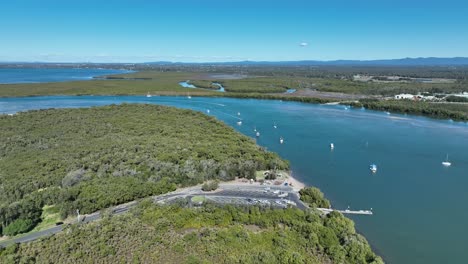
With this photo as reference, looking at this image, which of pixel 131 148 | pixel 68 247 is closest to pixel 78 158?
pixel 131 148

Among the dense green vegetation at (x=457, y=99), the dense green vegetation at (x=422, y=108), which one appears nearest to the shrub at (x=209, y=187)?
the dense green vegetation at (x=422, y=108)

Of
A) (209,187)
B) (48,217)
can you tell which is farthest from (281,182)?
(48,217)

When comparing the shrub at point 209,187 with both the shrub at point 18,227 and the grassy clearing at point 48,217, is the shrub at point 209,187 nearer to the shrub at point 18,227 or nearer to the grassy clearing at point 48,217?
the grassy clearing at point 48,217

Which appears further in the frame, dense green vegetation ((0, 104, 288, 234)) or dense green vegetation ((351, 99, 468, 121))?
dense green vegetation ((351, 99, 468, 121))

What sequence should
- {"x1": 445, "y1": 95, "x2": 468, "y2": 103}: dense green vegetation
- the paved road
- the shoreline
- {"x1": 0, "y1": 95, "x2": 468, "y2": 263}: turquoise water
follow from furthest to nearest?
{"x1": 445, "y1": 95, "x2": 468, "y2": 103}: dense green vegetation < the shoreline < {"x1": 0, "y1": 95, "x2": 468, "y2": 263}: turquoise water < the paved road

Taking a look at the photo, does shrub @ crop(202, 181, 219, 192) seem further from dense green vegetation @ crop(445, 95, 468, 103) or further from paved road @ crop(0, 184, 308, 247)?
dense green vegetation @ crop(445, 95, 468, 103)

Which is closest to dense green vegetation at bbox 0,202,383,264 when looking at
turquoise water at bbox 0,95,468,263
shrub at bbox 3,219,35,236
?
shrub at bbox 3,219,35,236

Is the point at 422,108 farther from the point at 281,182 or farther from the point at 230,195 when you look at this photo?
the point at 230,195
